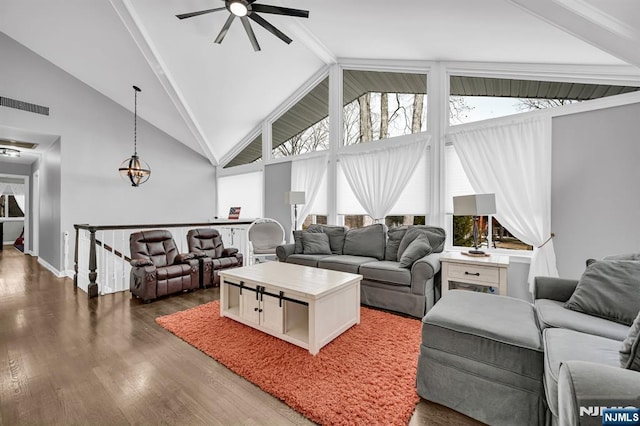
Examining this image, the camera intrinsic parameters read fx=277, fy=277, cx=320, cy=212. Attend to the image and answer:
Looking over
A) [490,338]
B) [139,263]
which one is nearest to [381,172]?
[490,338]

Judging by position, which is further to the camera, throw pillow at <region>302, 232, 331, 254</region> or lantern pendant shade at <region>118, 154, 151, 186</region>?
lantern pendant shade at <region>118, 154, 151, 186</region>

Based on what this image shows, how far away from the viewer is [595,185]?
2.99m

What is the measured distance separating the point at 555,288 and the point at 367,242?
87.1 inches

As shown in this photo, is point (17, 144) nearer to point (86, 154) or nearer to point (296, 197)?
point (86, 154)

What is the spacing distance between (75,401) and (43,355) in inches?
36.7

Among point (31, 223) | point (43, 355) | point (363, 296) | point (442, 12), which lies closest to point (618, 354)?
point (363, 296)

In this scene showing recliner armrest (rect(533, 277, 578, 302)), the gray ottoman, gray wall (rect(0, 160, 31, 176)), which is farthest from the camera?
gray wall (rect(0, 160, 31, 176))

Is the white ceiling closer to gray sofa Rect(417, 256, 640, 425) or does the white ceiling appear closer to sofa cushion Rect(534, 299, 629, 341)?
gray sofa Rect(417, 256, 640, 425)

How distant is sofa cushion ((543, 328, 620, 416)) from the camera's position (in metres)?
1.22

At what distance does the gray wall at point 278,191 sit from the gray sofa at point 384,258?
1.48 m

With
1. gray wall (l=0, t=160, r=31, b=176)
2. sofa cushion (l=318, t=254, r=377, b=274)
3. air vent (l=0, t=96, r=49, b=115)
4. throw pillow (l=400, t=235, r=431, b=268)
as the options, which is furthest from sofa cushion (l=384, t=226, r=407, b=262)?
gray wall (l=0, t=160, r=31, b=176)

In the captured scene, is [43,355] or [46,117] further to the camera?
[46,117]

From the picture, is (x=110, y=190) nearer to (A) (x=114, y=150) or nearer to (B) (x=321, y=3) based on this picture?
(A) (x=114, y=150)

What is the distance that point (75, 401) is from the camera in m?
1.74
